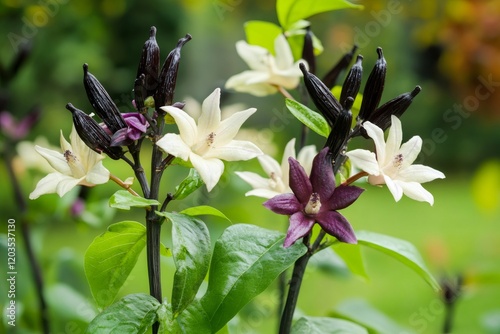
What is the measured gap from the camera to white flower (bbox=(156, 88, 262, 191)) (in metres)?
0.39

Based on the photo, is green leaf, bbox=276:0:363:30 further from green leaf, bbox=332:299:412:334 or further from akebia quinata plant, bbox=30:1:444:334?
green leaf, bbox=332:299:412:334

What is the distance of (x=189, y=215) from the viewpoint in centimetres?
41

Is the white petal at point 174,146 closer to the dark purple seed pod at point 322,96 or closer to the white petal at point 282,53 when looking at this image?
the dark purple seed pod at point 322,96

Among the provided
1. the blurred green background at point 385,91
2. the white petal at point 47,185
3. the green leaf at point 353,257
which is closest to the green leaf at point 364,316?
the green leaf at point 353,257

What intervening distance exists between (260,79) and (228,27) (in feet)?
9.76

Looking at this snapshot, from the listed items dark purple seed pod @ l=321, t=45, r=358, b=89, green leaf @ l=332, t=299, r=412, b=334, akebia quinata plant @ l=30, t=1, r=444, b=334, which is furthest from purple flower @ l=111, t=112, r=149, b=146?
green leaf @ l=332, t=299, r=412, b=334

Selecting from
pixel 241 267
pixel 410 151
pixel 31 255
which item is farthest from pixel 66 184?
pixel 31 255

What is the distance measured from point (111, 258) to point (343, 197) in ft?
0.51

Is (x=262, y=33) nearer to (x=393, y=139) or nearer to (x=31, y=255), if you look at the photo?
(x=393, y=139)

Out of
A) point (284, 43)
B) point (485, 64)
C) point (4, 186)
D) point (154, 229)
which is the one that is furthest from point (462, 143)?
point (154, 229)

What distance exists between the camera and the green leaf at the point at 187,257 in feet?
1.22

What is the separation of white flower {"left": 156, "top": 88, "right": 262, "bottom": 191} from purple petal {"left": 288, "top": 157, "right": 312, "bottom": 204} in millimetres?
27

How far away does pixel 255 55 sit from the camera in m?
0.63

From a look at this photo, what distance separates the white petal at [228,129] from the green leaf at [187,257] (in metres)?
0.06
